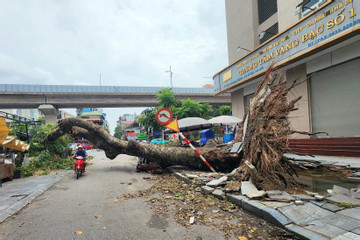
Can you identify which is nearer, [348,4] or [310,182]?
[310,182]

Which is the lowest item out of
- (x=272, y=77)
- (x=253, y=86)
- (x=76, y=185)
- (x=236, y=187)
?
(x=76, y=185)

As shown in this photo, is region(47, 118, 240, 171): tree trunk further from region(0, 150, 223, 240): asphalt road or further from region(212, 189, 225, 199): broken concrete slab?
region(0, 150, 223, 240): asphalt road

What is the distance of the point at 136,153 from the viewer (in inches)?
353

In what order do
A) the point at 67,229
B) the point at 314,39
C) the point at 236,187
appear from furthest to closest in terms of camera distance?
the point at 314,39, the point at 236,187, the point at 67,229

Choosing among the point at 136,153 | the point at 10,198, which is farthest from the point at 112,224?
the point at 136,153

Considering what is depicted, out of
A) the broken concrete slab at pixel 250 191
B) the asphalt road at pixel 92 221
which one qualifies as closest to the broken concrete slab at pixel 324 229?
the broken concrete slab at pixel 250 191

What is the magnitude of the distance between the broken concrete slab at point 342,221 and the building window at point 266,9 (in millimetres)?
15693

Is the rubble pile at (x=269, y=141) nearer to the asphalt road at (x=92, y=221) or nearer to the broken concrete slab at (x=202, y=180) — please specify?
the broken concrete slab at (x=202, y=180)

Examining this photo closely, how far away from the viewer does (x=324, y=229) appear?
268 cm

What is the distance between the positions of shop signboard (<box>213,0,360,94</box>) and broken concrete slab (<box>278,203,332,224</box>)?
4.10m

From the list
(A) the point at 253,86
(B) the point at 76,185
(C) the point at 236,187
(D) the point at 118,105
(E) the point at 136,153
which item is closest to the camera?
(C) the point at 236,187

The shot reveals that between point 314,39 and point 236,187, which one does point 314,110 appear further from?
point 236,187

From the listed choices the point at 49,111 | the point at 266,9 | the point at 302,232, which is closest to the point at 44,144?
the point at 302,232

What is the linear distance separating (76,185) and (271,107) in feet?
21.4
